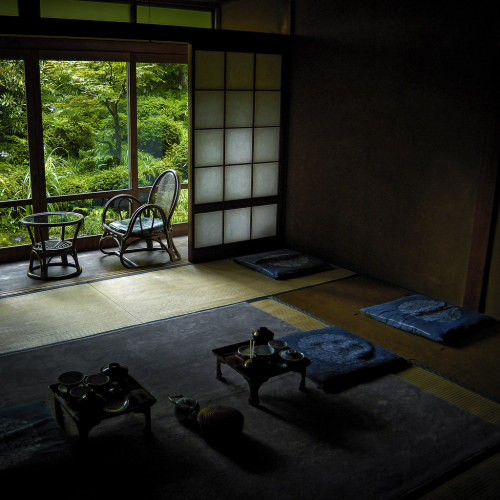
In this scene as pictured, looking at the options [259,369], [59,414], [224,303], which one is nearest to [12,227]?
[224,303]

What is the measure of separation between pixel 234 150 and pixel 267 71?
2.87ft

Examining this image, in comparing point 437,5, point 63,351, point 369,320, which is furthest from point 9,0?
point 369,320

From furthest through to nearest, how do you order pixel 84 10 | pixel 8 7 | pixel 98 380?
pixel 84 10 → pixel 8 7 → pixel 98 380

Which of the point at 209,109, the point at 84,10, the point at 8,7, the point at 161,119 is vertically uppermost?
the point at 84,10

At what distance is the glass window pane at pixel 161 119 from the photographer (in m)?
7.16

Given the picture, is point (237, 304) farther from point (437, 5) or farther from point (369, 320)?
point (437, 5)

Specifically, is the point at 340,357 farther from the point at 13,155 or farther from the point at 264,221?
the point at 13,155

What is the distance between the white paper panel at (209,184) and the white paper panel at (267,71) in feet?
3.19

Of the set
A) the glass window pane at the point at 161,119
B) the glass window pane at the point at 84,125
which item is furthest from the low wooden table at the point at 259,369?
the glass window pane at the point at 161,119

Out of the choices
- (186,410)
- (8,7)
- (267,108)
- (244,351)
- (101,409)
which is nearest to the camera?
(101,409)

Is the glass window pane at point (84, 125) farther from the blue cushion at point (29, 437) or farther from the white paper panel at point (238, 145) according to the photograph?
the blue cushion at point (29, 437)

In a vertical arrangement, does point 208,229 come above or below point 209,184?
below

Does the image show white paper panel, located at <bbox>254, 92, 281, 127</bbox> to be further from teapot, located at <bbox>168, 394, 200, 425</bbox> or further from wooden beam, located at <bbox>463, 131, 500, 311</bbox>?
teapot, located at <bbox>168, 394, 200, 425</bbox>

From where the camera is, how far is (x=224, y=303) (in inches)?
182
